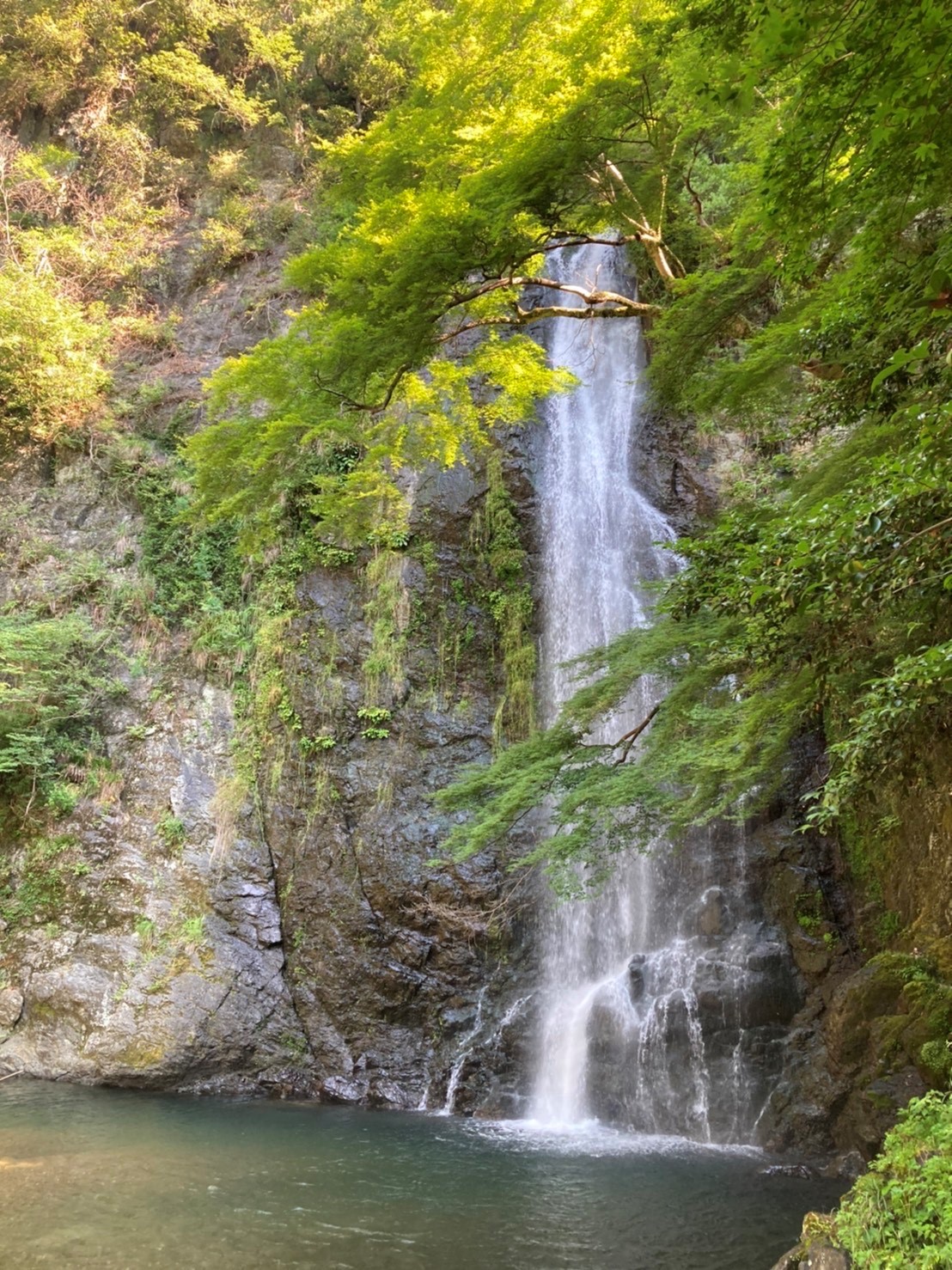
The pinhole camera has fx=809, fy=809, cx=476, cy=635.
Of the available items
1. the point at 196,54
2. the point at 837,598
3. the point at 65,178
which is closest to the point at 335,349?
the point at 837,598

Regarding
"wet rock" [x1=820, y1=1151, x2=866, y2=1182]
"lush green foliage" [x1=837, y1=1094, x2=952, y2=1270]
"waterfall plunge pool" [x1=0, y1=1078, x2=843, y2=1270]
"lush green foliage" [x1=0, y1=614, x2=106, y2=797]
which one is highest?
"lush green foliage" [x1=0, y1=614, x2=106, y2=797]

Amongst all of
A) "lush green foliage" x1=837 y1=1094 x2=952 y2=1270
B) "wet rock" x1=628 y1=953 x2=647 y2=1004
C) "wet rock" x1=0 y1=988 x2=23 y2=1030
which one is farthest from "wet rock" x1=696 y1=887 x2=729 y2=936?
"wet rock" x1=0 y1=988 x2=23 y2=1030

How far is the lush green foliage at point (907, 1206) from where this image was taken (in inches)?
123

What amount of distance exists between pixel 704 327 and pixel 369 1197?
6.74 m

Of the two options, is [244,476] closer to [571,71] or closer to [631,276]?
[571,71]

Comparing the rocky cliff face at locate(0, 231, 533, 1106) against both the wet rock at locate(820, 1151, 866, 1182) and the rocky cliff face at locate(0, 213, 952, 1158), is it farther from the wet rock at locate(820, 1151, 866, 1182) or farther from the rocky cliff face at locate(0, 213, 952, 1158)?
the wet rock at locate(820, 1151, 866, 1182)

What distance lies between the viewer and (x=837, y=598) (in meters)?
3.40

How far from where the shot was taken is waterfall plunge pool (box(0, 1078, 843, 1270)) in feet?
15.9

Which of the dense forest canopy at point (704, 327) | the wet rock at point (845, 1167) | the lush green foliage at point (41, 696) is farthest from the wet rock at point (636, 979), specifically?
the lush green foliage at point (41, 696)

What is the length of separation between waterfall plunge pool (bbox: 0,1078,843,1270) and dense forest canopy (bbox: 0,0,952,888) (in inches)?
96.2

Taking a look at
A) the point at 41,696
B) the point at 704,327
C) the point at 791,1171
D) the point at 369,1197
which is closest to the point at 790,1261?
the point at 369,1197

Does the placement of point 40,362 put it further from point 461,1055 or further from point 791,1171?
point 791,1171

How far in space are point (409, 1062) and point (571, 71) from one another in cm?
994

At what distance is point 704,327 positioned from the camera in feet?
19.7
